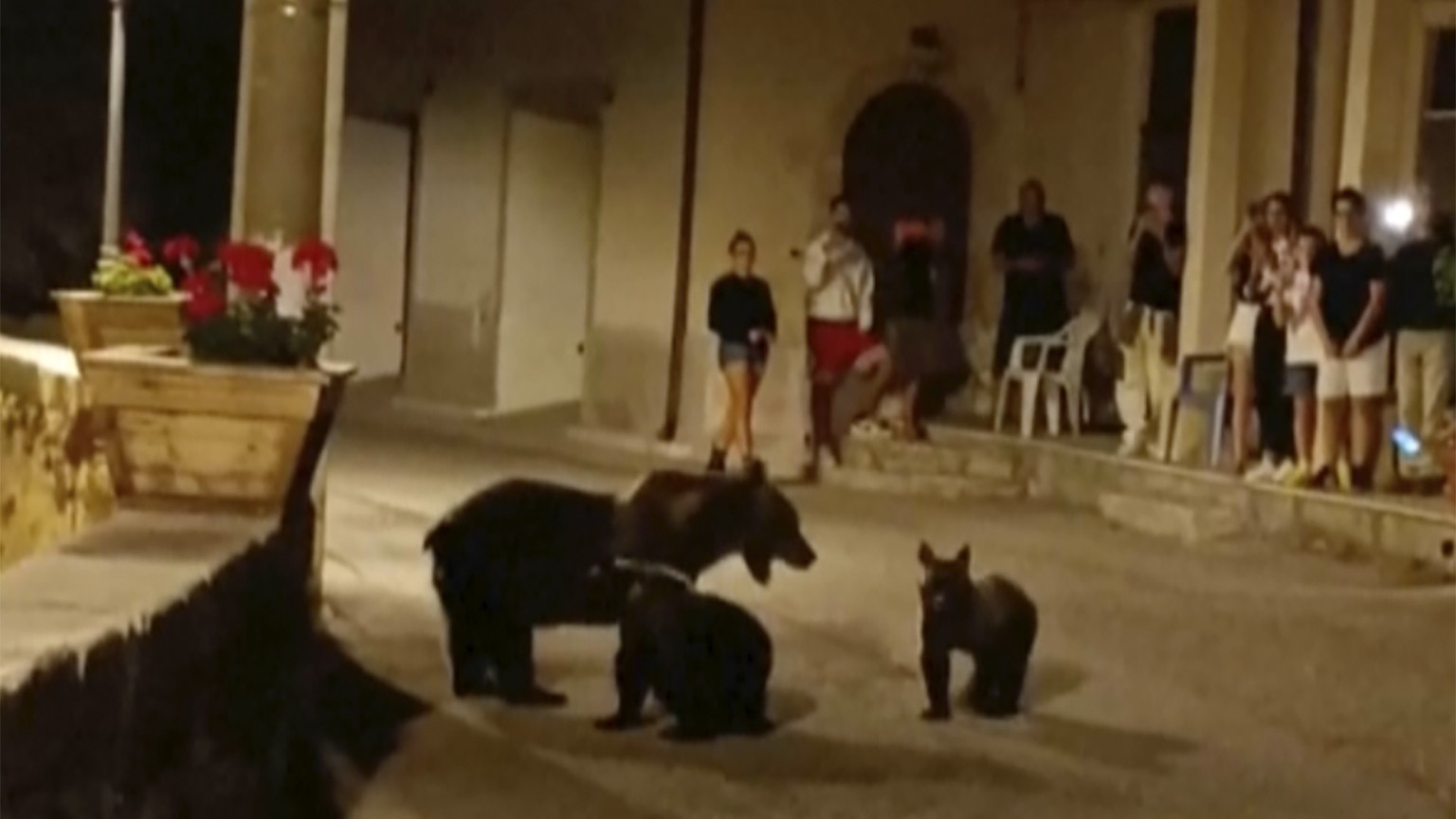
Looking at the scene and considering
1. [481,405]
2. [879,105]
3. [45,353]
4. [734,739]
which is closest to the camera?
[734,739]

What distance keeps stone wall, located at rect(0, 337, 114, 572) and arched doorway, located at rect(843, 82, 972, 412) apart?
26.6ft

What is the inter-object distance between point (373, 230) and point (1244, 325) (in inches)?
406

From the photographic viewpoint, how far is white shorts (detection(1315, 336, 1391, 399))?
1364cm

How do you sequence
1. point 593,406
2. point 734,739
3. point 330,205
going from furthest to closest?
1. point 593,406
2. point 330,205
3. point 734,739

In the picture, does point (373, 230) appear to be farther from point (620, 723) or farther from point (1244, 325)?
point (620, 723)

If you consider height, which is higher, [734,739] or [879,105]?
[879,105]

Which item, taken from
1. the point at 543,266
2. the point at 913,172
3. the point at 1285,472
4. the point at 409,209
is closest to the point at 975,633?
the point at 1285,472

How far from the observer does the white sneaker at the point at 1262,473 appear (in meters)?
14.4

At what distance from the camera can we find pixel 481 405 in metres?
21.4

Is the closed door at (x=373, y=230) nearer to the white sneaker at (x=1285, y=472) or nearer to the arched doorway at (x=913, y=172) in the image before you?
the arched doorway at (x=913, y=172)

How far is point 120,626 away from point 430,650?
467cm

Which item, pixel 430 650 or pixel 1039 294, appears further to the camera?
pixel 1039 294

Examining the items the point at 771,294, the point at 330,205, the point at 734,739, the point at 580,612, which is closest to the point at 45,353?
the point at 330,205

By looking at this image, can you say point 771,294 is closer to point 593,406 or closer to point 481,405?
point 593,406
